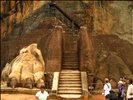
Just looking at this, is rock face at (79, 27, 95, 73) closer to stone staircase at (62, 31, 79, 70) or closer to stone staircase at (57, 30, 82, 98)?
stone staircase at (57, 30, 82, 98)

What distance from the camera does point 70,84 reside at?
14.1 meters

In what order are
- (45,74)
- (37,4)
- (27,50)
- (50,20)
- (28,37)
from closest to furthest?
(45,74) < (27,50) < (28,37) < (50,20) < (37,4)

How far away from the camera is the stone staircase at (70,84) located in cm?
1332

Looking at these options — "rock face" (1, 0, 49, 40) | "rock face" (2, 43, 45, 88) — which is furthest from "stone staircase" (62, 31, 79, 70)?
"rock face" (1, 0, 49, 40)

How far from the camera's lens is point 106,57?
16.8m

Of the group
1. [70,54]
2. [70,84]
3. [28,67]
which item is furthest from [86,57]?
[28,67]

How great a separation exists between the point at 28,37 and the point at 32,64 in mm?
4474

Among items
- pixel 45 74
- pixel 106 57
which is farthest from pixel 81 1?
pixel 45 74

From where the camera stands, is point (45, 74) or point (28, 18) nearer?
point (45, 74)


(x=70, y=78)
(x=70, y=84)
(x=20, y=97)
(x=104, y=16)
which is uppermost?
(x=104, y=16)

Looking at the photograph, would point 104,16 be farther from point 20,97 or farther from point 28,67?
point 20,97

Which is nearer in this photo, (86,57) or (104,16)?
(86,57)

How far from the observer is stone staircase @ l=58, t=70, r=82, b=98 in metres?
13.3

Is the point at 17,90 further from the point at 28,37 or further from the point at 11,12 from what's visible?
the point at 11,12
